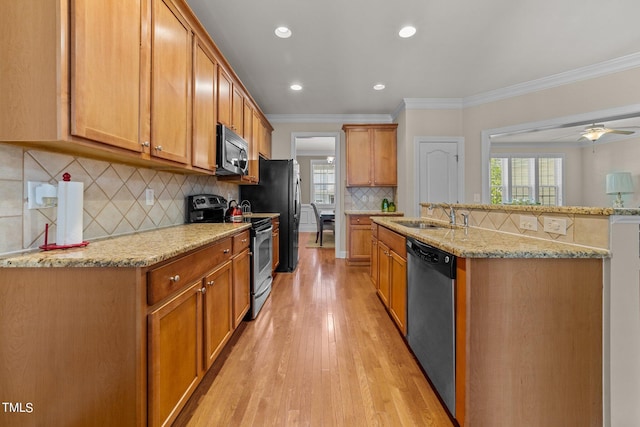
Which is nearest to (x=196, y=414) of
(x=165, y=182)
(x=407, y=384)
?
(x=407, y=384)

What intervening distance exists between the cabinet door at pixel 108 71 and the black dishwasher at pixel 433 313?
1.69 m

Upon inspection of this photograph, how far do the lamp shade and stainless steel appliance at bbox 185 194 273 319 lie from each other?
6509mm

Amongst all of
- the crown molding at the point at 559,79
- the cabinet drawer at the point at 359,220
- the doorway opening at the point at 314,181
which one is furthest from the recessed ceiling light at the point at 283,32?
the doorway opening at the point at 314,181

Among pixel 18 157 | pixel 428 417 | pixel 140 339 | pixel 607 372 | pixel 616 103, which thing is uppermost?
pixel 616 103

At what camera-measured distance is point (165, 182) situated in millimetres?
2242

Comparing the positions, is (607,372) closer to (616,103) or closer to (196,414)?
(196,414)

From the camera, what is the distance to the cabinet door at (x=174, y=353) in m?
1.08

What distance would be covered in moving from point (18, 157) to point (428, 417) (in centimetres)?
226

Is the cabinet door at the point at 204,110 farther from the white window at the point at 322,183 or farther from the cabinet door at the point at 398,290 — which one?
the white window at the point at 322,183

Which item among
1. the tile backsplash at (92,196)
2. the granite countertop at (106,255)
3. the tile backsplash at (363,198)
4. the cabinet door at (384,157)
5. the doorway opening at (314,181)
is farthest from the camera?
the doorway opening at (314,181)

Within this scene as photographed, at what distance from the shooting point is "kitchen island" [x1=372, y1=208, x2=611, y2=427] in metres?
1.20

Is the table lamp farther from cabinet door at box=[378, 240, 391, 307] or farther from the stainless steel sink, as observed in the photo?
cabinet door at box=[378, 240, 391, 307]

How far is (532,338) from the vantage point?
47.7 inches

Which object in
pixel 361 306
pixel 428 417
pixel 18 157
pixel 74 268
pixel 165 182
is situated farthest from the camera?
pixel 361 306
